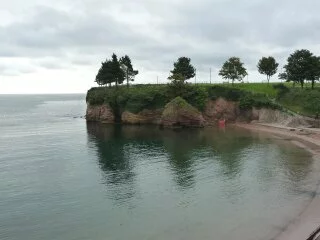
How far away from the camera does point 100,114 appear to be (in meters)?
117

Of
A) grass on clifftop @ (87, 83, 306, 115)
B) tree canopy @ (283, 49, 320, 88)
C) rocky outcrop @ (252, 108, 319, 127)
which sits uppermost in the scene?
tree canopy @ (283, 49, 320, 88)

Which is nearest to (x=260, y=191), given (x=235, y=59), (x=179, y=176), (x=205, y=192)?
(x=205, y=192)

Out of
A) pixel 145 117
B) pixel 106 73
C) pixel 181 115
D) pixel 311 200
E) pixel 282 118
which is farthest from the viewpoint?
pixel 106 73

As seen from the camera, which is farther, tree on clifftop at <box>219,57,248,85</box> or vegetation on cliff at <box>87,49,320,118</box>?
tree on clifftop at <box>219,57,248,85</box>

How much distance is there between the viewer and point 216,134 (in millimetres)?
85688

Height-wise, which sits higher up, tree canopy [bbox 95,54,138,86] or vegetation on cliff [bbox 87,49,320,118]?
tree canopy [bbox 95,54,138,86]

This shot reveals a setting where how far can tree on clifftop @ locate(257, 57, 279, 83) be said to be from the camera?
118125 millimetres

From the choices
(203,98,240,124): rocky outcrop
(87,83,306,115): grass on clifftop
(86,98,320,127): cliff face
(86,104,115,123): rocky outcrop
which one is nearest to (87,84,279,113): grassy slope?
(87,83,306,115): grass on clifftop

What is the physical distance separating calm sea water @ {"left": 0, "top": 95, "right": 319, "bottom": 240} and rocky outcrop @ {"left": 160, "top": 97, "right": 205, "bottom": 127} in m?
22.1

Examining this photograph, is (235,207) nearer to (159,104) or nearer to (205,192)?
(205,192)

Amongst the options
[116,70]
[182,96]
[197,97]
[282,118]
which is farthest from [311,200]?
[116,70]

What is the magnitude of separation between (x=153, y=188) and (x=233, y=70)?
84.7 metres

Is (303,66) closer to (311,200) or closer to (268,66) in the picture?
(268,66)

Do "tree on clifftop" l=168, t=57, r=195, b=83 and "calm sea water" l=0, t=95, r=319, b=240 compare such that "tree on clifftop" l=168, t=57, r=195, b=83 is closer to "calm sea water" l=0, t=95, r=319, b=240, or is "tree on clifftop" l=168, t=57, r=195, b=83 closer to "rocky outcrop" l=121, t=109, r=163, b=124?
"rocky outcrop" l=121, t=109, r=163, b=124
